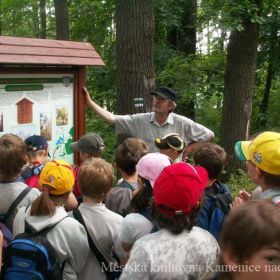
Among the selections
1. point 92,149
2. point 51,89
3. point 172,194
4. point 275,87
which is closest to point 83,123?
point 51,89

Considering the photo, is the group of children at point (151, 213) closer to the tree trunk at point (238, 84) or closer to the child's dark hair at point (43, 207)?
the child's dark hair at point (43, 207)

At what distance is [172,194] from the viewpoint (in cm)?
221

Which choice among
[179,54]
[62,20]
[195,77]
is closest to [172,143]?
[195,77]

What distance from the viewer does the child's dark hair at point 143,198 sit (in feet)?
8.80

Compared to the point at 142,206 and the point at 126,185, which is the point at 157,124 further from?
the point at 142,206

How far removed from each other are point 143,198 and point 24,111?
2.05 m

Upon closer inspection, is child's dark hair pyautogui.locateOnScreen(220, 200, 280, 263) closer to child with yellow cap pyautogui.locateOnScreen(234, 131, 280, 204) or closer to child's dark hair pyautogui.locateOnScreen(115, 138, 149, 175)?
child with yellow cap pyautogui.locateOnScreen(234, 131, 280, 204)

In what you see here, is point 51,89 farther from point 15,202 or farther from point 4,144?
point 15,202

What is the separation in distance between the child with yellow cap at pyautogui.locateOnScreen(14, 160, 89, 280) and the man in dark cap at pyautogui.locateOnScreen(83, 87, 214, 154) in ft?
6.99

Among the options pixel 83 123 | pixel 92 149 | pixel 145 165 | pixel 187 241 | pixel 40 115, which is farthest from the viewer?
pixel 83 123

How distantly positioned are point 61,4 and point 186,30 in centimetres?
350

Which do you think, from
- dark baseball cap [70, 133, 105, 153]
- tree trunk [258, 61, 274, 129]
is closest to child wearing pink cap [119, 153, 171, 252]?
dark baseball cap [70, 133, 105, 153]

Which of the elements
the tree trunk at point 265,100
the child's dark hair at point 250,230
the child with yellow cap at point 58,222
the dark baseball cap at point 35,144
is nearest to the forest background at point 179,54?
the tree trunk at point 265,100

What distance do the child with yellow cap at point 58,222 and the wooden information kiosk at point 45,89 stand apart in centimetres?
150
